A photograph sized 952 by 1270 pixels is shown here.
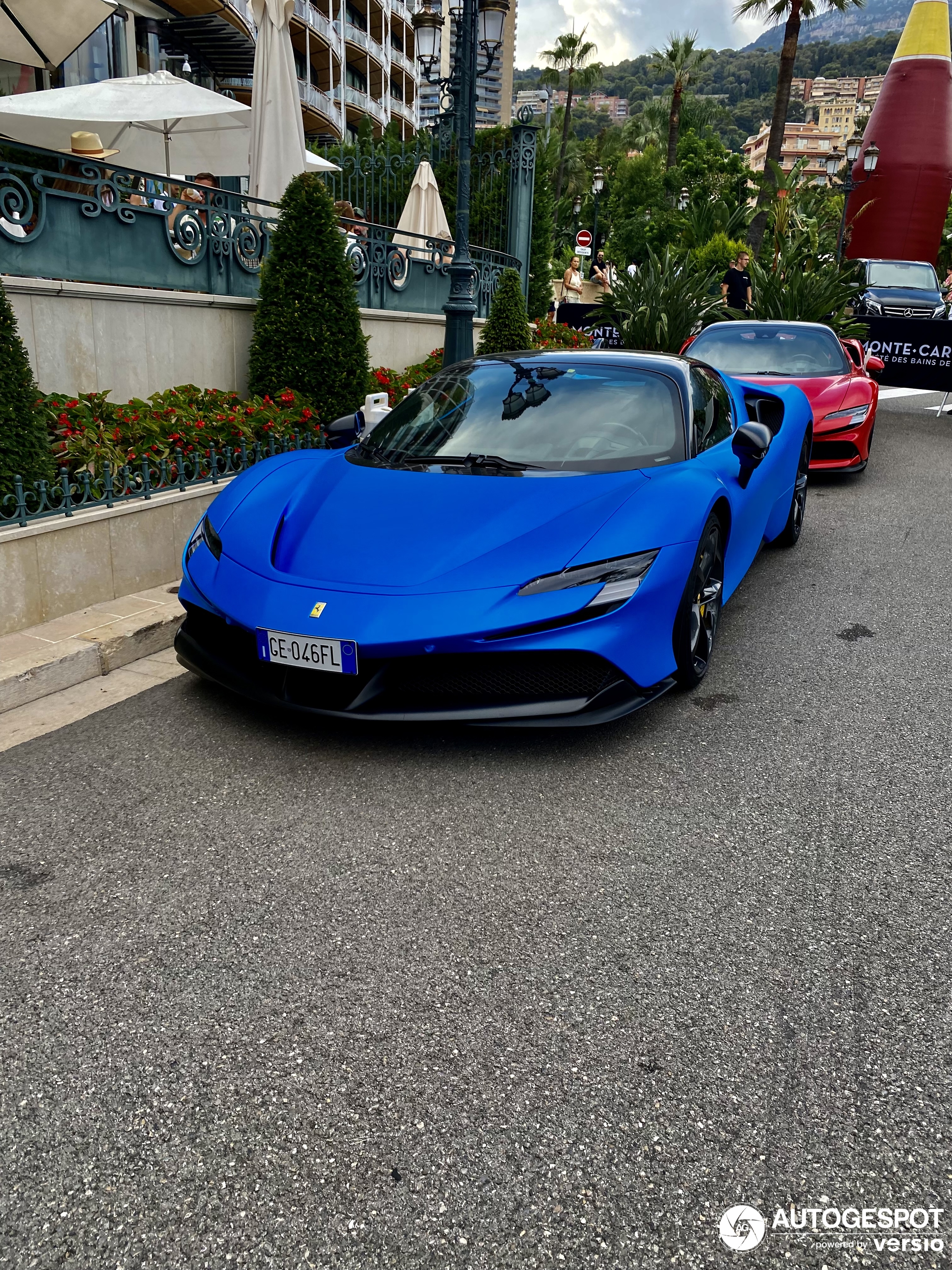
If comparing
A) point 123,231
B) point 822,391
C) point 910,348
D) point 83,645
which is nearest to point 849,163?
point 910,348

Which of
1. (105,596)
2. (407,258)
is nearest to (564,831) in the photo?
(105,596)

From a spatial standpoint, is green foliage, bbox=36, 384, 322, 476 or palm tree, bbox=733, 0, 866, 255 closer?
green foliage, bbox=36, 384, 322, 476

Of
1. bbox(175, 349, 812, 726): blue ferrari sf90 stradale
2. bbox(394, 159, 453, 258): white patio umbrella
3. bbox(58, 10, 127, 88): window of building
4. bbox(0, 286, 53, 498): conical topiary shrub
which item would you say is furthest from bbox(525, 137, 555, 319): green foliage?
bbox(0, 286, 53, 498): conical topiary shrub

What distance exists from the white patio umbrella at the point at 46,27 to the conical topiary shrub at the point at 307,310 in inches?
257

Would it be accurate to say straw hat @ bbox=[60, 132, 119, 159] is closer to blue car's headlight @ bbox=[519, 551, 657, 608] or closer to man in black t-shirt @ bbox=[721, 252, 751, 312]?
blue car's headlight @ bbox=[519, 551, 657, 608]

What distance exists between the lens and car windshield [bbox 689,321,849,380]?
30.4ft

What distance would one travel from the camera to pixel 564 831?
3125mm

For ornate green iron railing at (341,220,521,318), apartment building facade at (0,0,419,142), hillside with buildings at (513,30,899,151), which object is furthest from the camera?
hillside with buildings at (513,30,899,151)

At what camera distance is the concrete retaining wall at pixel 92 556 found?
459cm

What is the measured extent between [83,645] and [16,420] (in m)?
1.13

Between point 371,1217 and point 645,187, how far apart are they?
6452 cm

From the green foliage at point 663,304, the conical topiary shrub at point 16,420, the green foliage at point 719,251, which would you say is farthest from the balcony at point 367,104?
the conical topiary shrub at point 16,420

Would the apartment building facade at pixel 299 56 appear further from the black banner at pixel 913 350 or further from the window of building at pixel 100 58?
the black banner at pixel 913 350

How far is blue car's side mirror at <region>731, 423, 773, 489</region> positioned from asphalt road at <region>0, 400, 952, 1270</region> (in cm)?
140
